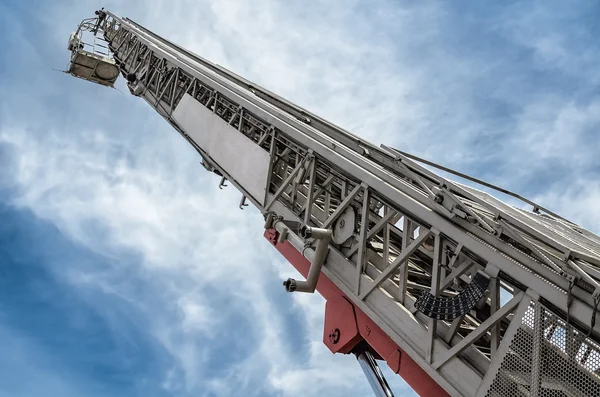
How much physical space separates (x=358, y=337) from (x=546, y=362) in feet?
7.63

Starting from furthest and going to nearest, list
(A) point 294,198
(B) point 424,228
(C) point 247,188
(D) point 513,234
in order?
(C) point 247,188
(A) point 294,198
(B) point 424,228
(D) point 513,234

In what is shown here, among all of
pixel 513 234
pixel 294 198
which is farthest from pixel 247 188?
pixel 513 234

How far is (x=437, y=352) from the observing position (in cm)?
481

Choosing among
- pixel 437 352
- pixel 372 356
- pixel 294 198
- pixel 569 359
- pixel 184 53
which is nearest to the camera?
pixel 569 359

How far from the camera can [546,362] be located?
4.08 m

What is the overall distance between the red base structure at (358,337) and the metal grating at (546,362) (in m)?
0.83

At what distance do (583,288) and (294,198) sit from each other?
4.40 meters

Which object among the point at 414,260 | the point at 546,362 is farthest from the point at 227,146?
the point at 546,362

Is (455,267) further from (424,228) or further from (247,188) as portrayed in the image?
(247,188)

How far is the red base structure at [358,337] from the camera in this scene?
509cm

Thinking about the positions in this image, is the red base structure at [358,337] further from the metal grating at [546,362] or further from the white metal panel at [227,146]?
the white metal panel at [227,146]

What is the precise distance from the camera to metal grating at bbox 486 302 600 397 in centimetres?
386

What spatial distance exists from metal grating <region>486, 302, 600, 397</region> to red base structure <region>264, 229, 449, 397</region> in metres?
0.83

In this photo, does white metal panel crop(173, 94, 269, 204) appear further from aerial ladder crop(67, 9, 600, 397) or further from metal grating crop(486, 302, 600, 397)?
metal grating crop(486, 302, 600, 397)
